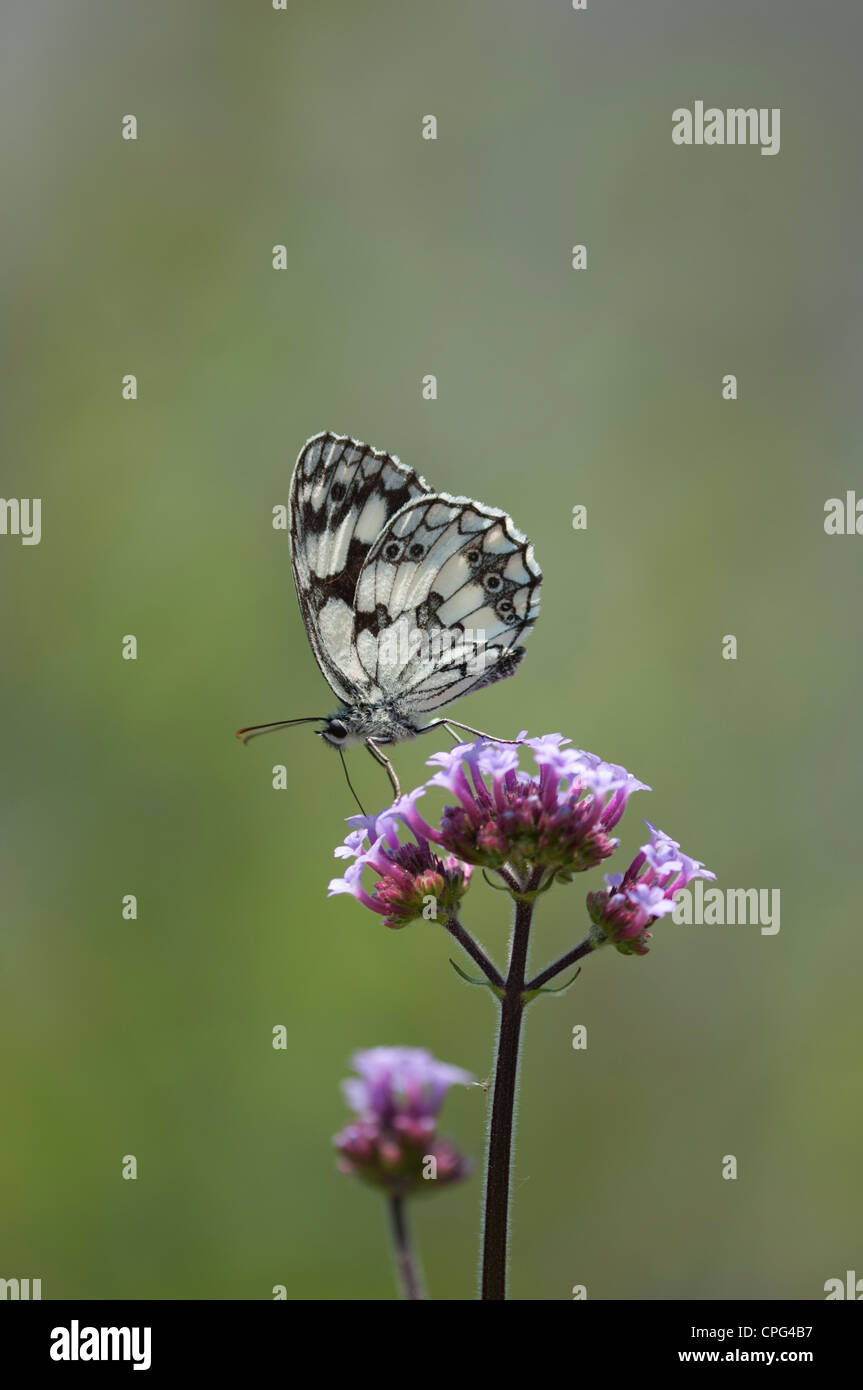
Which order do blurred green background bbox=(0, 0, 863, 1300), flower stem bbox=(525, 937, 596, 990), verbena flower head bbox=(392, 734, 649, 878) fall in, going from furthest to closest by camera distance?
blurred green background bbox=(0, 0, 863, 1300) → verbena flower head bbox=(392, 734, 649, 878) → flower stem bbox=(525, 937, 596, 990)

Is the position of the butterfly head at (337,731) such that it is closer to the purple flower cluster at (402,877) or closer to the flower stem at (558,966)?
the purple flower cluster at (402,877)

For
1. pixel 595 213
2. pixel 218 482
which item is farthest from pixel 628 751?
pixel 595 213

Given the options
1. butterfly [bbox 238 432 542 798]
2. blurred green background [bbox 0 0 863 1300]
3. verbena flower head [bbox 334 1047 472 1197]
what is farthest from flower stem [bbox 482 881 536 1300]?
blurred green background [bbox 0 0 863 1300]

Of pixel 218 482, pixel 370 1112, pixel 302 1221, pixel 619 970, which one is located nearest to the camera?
pixel 370 1112

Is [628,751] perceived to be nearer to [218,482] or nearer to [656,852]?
[218,482]

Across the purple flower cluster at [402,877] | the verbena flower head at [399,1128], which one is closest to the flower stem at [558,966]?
the purple flower cluster at [402,877]

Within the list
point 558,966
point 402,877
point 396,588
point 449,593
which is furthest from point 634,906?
point 396,588

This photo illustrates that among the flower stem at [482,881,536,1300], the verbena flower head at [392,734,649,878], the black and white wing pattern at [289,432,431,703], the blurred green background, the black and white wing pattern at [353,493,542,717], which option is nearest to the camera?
the flower stem at [482,881,536,1300]

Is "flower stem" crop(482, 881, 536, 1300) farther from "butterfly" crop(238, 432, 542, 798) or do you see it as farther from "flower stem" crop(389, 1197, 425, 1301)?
"butterfly" crop(238, 432, 542, 798)
